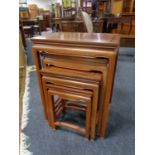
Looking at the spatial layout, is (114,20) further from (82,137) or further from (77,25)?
(82,137)

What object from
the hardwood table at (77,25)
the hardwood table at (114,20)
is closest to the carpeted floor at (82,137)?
the hardwood table at (77,25)

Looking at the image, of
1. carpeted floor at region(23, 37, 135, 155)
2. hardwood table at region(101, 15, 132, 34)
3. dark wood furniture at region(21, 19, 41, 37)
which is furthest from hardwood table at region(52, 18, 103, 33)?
dark wood furniture at region(21, 19, 41, 37)

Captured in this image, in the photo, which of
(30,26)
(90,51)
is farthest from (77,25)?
(30,26)

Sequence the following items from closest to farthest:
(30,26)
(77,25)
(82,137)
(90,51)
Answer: (90,51) → (82,137) → (77,25) → (30,26)

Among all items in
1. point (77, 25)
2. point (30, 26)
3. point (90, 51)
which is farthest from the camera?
point (30, 26)

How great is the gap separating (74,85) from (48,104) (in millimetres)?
311

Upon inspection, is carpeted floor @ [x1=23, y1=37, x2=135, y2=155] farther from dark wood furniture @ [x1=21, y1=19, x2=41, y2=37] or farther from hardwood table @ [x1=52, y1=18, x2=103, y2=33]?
dark wood furniture @ [x1=21, y1=19, x2=41, y2=37]

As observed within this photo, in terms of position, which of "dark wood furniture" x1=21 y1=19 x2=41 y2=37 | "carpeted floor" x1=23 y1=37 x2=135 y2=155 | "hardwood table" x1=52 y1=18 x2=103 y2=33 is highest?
"dark wood furniture" x1=21 y1=19 x2=41 y2=37

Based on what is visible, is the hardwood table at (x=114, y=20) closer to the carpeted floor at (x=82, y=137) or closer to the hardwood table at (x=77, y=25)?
the hardwood table at (x=77, y=25)

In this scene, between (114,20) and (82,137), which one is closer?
(82,137)

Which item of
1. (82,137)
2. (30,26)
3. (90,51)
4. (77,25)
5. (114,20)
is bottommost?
(82,137)

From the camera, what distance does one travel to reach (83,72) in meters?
0.89
